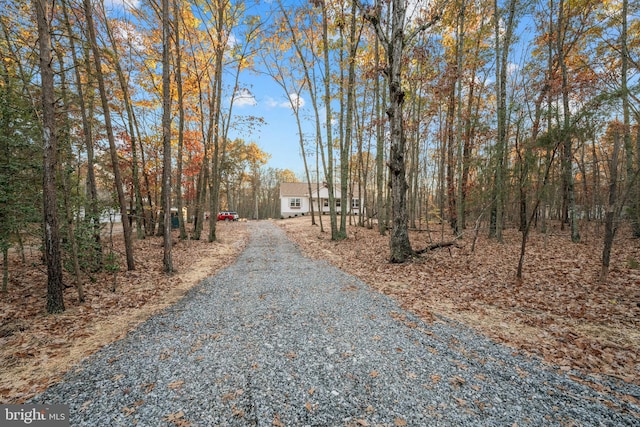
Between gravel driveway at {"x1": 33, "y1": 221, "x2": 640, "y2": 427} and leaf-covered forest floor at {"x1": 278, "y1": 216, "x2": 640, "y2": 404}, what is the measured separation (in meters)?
0.50

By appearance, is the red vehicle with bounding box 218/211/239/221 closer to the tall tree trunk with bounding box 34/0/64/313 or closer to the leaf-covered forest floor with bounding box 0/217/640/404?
the leaf-covered forest floor with bounding box 0/217/640/404

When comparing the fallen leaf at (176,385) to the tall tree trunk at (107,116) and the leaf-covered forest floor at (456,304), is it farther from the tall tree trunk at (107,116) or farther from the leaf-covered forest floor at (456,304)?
the tall tree trunk at (107,116)

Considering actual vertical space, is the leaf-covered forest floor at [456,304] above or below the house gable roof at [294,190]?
below

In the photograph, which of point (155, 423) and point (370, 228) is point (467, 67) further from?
Result: point (155, 423)

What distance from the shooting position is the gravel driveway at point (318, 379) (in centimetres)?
221

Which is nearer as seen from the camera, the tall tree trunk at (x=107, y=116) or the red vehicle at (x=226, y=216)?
the tall tree trunk at (x=107, y=116)

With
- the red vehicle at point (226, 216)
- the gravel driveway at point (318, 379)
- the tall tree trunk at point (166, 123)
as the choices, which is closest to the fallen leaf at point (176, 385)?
the gravel driveway at point (318, 379)

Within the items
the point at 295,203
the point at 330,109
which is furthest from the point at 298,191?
the point at 330,109

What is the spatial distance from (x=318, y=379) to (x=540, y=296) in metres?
4.92

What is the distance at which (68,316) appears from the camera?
430cm

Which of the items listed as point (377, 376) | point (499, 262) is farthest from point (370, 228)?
point (377, 376)

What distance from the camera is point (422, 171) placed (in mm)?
21219

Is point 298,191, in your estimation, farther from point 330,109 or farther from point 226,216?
point 330,109

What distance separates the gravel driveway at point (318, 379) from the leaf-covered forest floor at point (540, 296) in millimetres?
499
